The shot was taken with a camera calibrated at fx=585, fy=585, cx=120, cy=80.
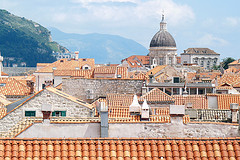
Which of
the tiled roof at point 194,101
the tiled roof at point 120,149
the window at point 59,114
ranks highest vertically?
the tiled roof at point 194,101

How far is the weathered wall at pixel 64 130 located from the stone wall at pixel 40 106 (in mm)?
7770

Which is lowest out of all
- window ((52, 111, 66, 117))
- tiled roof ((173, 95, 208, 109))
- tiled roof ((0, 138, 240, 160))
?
tiled roof ((0, 138, 240, 160))

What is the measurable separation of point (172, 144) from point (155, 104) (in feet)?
82.4

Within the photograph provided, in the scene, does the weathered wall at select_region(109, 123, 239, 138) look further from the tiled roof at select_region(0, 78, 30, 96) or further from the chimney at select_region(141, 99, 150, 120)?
the tiled roof at select_region(0, 78, 30, 96)

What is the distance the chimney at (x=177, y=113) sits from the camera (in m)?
18.9

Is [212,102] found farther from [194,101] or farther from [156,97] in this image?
[156,97]

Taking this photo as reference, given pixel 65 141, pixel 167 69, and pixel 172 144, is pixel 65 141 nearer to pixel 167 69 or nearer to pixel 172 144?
pixel 172 144

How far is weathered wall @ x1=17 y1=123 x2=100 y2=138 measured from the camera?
63.8 ft

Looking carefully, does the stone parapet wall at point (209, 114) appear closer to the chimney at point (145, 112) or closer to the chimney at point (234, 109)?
the chimney at point (234, 109)

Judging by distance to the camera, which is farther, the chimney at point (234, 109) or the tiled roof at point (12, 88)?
the tiled roof at point (12, 88)

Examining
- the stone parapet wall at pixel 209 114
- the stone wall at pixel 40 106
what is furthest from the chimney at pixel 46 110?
the stone parapet wall at pixel 209 114

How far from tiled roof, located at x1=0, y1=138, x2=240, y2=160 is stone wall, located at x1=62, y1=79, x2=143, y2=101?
23199 millimetres

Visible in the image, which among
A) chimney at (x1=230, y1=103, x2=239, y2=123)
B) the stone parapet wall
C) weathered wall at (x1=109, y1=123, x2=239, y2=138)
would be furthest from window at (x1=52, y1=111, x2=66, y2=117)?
weathered wall at (x1=109, y1=123, x2=239, y2=138)

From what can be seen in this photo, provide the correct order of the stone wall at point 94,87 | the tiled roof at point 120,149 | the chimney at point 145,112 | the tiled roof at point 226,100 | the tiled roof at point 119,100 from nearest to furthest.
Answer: the tiled roof at point 120,149
the chimney at point 145,112
the tiled roof at point 119,100
the stone wall at point 94,87
the tiled roof at point 226,100
